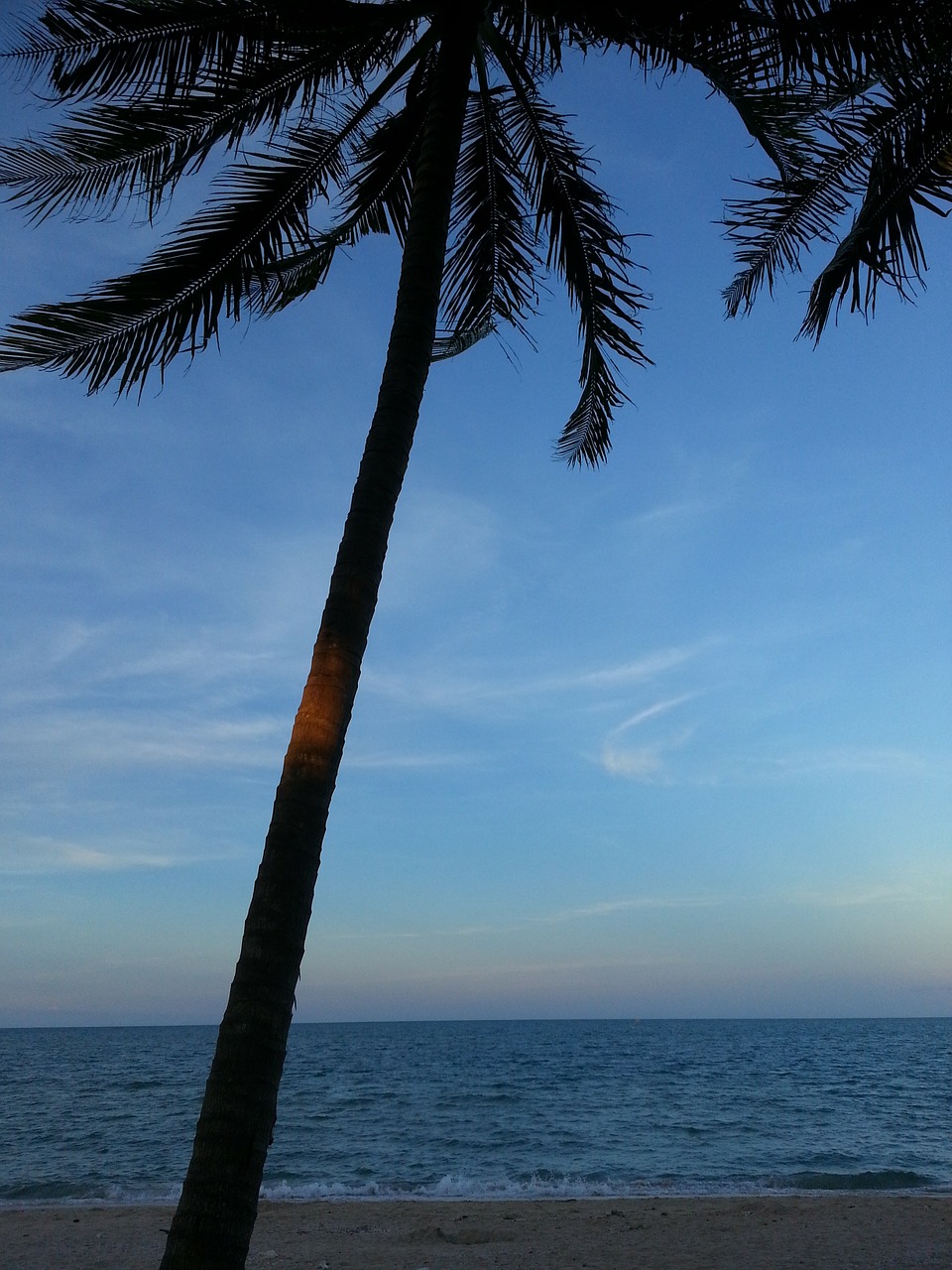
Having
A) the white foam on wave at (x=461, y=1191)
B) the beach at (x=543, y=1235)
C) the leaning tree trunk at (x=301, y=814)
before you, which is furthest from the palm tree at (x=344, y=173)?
the white foam on wave at (x=461, y=1191)

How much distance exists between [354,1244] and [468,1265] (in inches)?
73.9

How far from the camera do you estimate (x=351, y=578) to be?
4.41m

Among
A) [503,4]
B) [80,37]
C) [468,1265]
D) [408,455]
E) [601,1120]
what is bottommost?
[468,1265]

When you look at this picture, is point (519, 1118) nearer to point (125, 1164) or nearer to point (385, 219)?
point (125, 1164)

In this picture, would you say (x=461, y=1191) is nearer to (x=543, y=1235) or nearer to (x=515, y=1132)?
(x=543, y=1235)

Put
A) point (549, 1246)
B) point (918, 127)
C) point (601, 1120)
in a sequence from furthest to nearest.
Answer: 1. point (601, 1120)
2. point (549, 1246)
3. point (918, 127)

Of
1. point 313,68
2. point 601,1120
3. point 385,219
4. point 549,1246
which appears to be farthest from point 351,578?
point 601,1120

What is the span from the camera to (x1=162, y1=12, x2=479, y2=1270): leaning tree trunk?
11.0 ft

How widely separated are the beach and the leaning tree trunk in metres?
7.21

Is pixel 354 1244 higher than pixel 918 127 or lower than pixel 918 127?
lower

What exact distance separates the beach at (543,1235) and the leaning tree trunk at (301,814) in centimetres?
721

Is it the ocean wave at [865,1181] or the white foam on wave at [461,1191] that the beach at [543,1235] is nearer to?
the white foam on wave at [461,1191]

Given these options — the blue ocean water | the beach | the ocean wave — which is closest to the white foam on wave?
the blue ocean water

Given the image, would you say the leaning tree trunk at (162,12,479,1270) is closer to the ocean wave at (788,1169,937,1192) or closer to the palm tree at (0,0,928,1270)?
the palm tree at (0,0,928,1270)
